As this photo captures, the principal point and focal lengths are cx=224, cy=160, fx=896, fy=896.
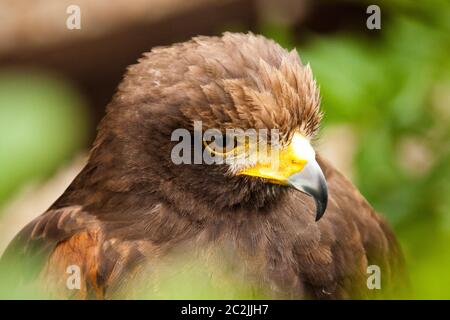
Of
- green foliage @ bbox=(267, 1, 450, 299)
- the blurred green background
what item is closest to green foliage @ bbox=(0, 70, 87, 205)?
the blurred green background

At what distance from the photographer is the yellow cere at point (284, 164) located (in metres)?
3.17

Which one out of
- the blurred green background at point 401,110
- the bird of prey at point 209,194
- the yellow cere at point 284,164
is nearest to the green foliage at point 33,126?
the bird of prey at point 209,194

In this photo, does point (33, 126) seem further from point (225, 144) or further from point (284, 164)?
point (284, 164)

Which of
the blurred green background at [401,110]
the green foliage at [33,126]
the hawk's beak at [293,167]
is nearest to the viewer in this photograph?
the green foliage at [33,126]

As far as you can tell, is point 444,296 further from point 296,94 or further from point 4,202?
point 296,94

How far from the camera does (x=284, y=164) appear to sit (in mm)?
3199

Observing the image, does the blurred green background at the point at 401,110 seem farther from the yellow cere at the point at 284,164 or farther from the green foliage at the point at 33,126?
the green foliage at the point at 33,126

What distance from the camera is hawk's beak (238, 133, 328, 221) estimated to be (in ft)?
10.2

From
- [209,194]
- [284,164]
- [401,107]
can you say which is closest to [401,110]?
[401,107]

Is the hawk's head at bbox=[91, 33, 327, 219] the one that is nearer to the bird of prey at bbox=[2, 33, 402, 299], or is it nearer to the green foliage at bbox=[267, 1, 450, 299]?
the bird of prey at bbox=[2, 33, 402, 299]

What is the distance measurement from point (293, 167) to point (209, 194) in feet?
1.05

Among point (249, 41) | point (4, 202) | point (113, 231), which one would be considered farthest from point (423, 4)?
point (4, 202)

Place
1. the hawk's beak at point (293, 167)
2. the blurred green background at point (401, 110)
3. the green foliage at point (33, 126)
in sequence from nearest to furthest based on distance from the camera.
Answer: the green foliage at point (33, 126) → the hawk's beak at point (293, 167) → the blurred green background at point (401, 110)
